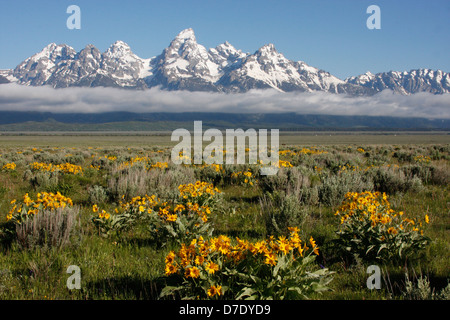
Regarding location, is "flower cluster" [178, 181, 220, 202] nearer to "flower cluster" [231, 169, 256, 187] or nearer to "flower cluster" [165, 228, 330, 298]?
"flower cluster" [165, 228, 330, 298]

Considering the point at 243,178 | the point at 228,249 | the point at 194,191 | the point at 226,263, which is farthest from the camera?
the point at 243,178

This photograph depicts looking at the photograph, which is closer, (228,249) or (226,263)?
(228,249)

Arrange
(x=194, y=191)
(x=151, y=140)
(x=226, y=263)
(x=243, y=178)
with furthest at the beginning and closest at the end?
(x=151, y=140) → (x=243, y=178) → (x=194, y=191) → (x=226, y=263)

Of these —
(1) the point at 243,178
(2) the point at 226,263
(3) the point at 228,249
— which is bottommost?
(1) the point at 243,178

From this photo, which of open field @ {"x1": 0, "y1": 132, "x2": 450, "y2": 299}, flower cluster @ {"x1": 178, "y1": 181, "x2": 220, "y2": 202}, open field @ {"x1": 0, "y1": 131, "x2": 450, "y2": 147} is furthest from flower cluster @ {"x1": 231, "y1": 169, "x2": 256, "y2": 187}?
open field @ {"x1": 0, "y1": 131, "x2": 450, "y2": 147}

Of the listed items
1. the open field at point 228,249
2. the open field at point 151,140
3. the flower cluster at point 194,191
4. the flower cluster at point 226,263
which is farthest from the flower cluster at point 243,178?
the open field at point 151,140

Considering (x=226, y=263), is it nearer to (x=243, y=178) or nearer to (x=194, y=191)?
(x=194, y=191)

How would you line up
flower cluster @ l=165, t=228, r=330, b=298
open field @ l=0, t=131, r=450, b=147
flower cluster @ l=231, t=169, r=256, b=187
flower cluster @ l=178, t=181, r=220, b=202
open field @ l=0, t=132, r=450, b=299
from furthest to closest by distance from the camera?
open field @ l=0, t=131, r=450, b=147 < flower cluster @ l=231, t=169, r=256, b=187 < flower cluster @ l=178, t=181, r=220, b=202 < open field @ l=0, t=132, r=450, b=299 < flower cluster @ l=165, t=228, r=330, b=298

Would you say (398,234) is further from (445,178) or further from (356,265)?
(445,178)

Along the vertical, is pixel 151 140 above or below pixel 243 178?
above

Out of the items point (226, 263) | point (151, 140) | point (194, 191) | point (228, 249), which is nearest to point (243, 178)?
point (194, 191)

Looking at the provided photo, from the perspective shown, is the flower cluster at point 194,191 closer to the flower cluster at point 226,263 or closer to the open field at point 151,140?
the flower cluster at point 226,263

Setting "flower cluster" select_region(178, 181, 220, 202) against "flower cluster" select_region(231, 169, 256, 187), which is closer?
"flower cluster" select_region(178, 181, 220, 202)

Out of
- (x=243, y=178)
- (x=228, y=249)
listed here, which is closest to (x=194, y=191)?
(x=228, y=249)
